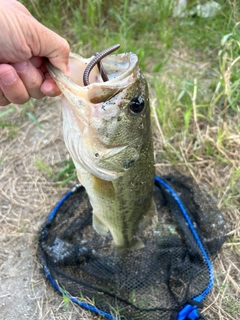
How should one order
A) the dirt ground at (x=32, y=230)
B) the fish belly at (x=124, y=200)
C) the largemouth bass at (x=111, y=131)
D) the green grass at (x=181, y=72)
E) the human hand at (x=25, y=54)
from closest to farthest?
1. the human hand at (x=25, y=54)
2. the largemouth bass at (x=111, y=131)
3. the fish belly at (x=124, y=200)
4. the dirt ground at (x=32, y=230)
5. the green grass at (x=181, y=72)

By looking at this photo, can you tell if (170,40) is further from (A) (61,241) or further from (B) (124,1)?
(A) (61,241)

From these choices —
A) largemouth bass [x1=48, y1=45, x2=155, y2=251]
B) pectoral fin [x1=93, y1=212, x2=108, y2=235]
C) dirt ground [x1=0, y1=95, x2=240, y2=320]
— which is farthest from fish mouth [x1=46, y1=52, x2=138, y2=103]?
dirt ground [x1=0, y1=95, x2=240, y2=320]

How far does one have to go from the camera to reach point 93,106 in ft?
5.99

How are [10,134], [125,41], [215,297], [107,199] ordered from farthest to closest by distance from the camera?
[125,41], [10,134], [215,297], [107,199]

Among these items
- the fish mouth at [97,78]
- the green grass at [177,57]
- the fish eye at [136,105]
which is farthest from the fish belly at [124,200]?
the green grass at [177,57]

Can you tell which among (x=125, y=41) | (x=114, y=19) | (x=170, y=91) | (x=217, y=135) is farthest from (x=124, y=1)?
(x=217, y=135)

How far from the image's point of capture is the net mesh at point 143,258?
8.04ft

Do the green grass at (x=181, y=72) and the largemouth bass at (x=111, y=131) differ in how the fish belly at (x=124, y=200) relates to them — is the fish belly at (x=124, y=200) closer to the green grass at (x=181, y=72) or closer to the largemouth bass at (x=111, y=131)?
the largemouth bass at (x=111, y=131)

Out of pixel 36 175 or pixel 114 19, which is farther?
pixel 114 19

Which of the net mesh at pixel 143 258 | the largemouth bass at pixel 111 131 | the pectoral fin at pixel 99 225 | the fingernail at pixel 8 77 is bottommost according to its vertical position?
the net mesh at pixel 143 258

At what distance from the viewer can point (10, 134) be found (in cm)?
343

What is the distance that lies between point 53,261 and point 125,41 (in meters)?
2.29

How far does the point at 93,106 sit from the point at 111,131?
166mm

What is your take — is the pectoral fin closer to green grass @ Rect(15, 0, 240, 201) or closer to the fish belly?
the fish belly
